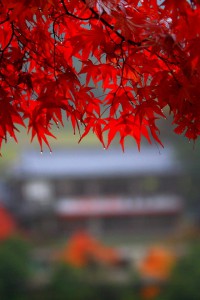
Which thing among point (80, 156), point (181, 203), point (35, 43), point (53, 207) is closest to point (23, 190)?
point (53, 207)

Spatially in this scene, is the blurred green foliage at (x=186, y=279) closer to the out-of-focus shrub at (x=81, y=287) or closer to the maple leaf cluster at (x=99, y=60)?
the out-of-focus shrub at (x=81, y=287)

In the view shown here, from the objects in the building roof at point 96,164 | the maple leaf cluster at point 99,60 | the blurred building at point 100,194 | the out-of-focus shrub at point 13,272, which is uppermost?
the building roof at point 96,164

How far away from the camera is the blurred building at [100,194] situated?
386 inches

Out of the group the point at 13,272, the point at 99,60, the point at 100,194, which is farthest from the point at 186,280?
the point at 99,60

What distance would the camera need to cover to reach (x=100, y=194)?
9836 millimetres

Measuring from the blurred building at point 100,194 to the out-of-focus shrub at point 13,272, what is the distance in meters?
0.46

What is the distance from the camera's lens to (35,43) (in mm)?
1277

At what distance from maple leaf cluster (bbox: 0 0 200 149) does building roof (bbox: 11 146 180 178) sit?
8553 millimetres

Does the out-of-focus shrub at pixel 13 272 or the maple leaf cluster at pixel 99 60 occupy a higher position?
the out-of-focus shrub at pixel 13 272

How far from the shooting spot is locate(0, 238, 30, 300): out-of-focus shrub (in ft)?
30.7

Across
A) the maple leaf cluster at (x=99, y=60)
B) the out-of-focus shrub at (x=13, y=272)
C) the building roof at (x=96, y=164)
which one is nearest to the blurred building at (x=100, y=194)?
the building roof at (x=96, y=164)

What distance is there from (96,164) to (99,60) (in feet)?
29.3

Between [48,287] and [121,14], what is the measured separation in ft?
29.1

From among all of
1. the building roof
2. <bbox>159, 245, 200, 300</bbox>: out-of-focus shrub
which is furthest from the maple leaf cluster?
the building roof
